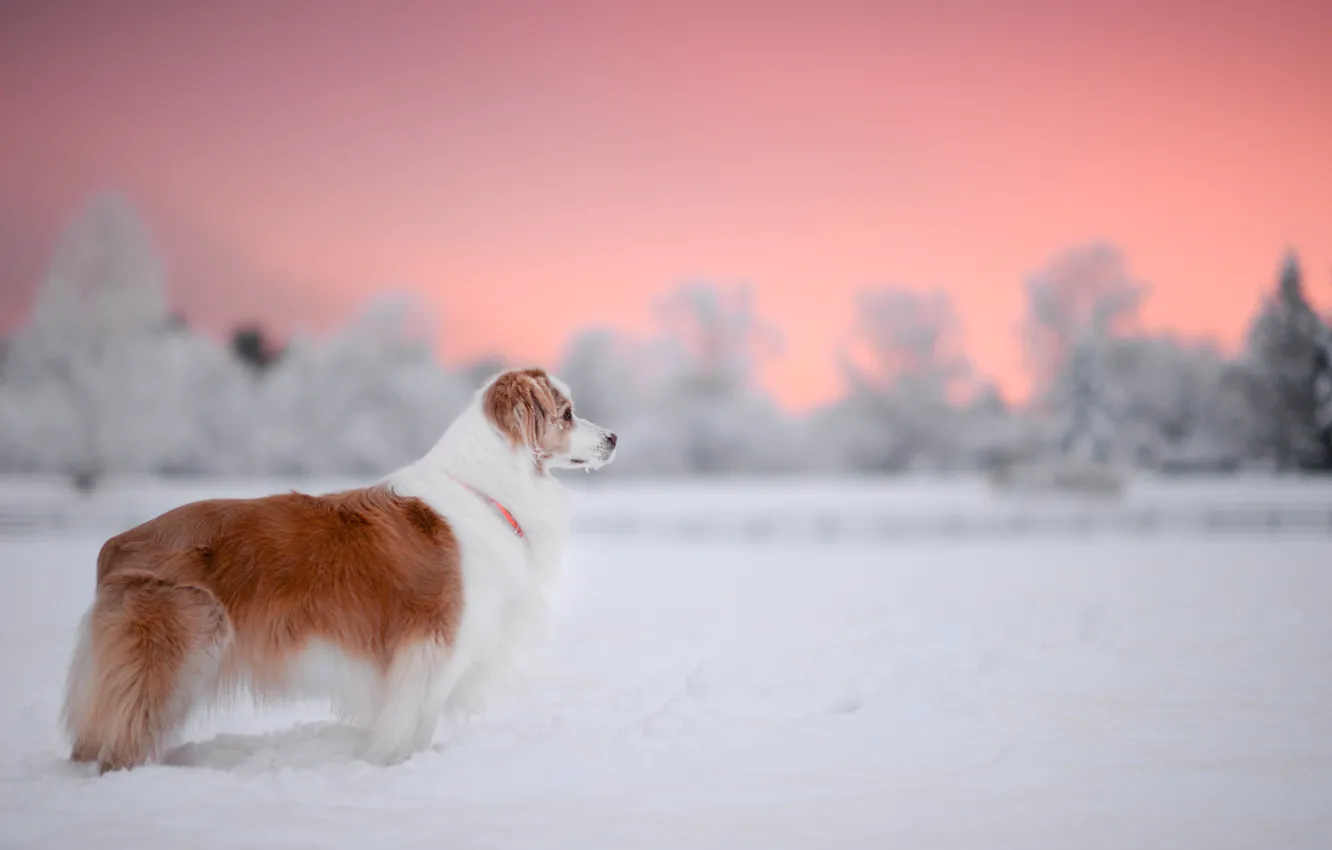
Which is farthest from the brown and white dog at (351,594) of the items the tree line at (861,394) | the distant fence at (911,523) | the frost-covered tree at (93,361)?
the tree line at (861,394)

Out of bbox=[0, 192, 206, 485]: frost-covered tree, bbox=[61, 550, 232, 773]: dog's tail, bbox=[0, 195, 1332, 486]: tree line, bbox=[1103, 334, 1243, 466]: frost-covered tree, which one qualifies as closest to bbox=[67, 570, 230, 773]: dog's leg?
bbox=[61, 550, 232, 773]: dog's tail

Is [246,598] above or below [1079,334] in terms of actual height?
below

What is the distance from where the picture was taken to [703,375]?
1639 inches

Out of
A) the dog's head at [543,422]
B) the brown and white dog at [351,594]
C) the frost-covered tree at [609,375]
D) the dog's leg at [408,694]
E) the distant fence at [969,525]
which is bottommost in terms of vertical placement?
the distant fence at [969,525]

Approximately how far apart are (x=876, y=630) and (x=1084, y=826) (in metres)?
5.22

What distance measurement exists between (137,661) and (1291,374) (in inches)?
1635

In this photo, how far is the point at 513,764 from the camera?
455cm

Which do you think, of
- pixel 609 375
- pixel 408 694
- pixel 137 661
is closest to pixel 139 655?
pixel 137 661

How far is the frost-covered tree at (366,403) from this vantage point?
131ft

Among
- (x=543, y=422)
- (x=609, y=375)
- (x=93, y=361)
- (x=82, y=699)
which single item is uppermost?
(x=609, y=375)

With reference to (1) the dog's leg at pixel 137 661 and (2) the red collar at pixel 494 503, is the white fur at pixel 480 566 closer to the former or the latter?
(2) the red collar at pixel 494 503

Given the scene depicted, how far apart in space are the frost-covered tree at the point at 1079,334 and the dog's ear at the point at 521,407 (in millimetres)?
37705

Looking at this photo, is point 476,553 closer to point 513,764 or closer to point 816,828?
point 513,764

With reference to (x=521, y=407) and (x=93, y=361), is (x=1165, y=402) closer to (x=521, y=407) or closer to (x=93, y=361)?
(x=521, y=407)
